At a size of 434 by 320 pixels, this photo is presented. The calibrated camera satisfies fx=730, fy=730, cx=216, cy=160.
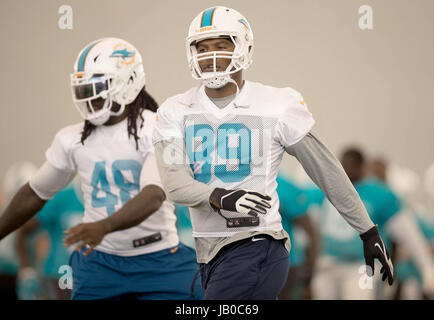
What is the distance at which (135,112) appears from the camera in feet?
11.6

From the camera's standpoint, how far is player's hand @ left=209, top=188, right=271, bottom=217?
2516 mm

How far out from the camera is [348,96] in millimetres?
6312

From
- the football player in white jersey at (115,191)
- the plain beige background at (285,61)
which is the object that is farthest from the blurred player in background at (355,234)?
the football player in white jersey at (115,191)

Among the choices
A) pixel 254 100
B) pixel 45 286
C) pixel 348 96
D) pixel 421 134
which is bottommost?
pixel 45 286

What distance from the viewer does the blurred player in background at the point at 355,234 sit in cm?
479

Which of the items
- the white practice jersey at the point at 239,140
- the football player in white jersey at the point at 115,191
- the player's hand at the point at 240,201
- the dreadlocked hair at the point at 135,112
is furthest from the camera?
the dreadlocked hair at the point at 135,112

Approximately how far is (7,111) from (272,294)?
3656mm

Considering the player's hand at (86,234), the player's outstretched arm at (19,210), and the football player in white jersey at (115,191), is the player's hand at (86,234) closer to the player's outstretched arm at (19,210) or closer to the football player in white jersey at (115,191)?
the football player in white jersey at (115,191)

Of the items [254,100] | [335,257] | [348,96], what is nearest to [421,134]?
[348,96]

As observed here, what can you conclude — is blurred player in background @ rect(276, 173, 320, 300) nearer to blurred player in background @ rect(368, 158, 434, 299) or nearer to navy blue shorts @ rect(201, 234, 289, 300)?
blurred player in background @ rect(368, 158, 434, 299)

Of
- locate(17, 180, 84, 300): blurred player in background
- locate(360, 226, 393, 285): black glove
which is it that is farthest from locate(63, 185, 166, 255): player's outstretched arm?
locate(17, 180, 84, 300): blurred player in background

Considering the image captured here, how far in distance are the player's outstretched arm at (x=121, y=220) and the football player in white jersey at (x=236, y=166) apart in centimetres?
37

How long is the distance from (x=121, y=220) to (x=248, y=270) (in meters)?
0.68

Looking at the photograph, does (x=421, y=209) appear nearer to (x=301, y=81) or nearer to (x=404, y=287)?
(x=404, y=287)
